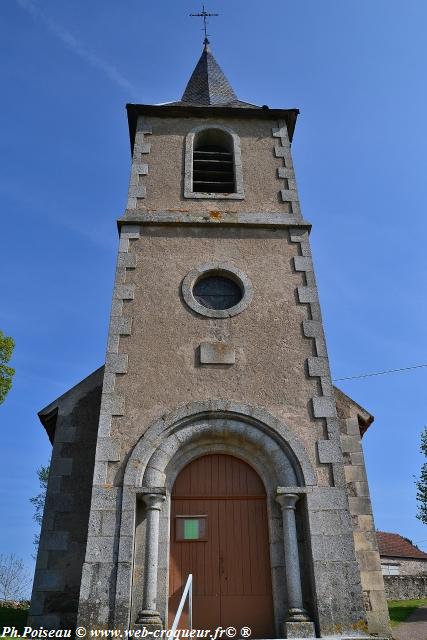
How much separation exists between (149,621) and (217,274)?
498cm

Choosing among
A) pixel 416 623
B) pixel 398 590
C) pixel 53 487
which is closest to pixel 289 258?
pixel 53 487

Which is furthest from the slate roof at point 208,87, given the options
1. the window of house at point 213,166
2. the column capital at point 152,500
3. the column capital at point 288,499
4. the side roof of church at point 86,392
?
the column capital at point 152,500

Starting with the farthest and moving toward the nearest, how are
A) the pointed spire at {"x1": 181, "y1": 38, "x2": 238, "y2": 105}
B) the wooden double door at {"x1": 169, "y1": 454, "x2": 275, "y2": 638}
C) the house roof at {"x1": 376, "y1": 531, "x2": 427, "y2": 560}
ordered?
1. the house roof at {"x1": 376, "y1": 531, "x2": 427, "y2": 560}
2. the pointed spire at {"x1": 181, "y1": 38, "x2": 238, "y2": 105}
3. the wooden double door at {"x1": 169, "y1": 454, "x2": 275, "y2": 638}

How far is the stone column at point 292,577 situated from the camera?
5.61 meters

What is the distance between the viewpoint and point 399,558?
1070 inches

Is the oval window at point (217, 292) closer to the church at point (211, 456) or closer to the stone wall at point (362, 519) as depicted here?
the church at point (211, 456)

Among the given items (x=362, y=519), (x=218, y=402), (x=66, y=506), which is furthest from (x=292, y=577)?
(x=66, y=506)

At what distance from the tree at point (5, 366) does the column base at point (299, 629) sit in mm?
8804

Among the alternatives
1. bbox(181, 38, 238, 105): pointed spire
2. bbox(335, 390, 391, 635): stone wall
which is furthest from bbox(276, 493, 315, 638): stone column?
bbox(181, 38, 238, 105): pointed spire

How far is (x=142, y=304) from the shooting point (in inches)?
311

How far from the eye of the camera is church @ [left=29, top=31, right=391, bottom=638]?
5.94 meters

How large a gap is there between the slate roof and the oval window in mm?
5311

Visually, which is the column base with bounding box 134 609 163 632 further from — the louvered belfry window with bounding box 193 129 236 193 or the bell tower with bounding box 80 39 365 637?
the louvered belfry window with bounding box 193 129 236 193

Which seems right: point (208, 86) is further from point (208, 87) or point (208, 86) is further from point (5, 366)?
point (5, 366)
